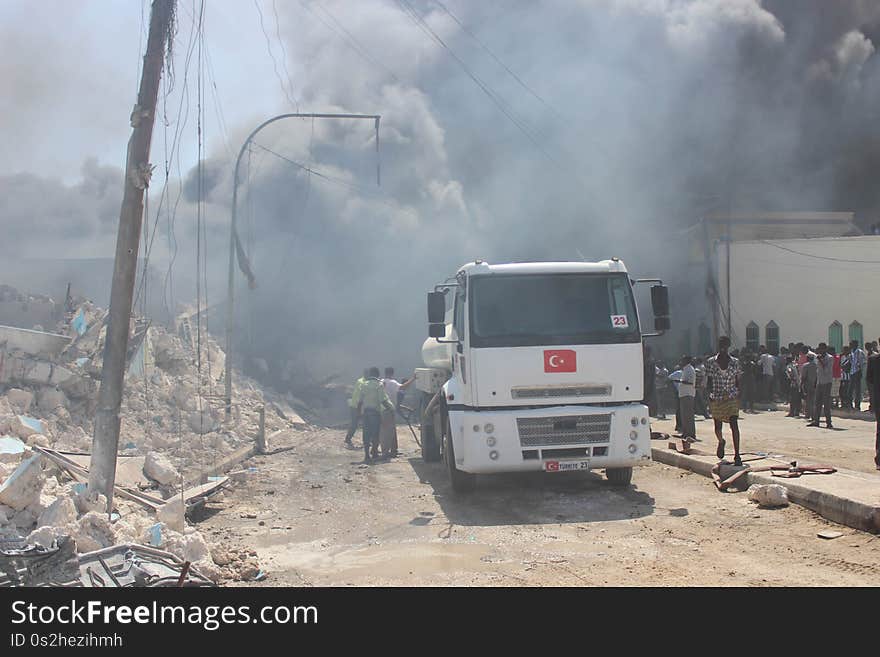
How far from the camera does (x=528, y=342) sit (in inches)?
313

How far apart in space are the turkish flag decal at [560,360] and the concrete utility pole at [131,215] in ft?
12.5

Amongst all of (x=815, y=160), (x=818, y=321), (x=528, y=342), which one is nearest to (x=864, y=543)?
(x=528, y=342)

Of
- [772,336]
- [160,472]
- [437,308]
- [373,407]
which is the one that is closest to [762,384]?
[772,336]

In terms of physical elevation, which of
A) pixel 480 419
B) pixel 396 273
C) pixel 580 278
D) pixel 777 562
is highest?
pixel 396 273

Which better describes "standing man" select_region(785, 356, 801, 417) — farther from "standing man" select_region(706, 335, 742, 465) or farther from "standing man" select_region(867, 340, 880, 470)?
"standing man" select_region(706, 335, 742, 465)

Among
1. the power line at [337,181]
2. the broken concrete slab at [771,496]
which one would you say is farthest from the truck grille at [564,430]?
the power line at [337,181]

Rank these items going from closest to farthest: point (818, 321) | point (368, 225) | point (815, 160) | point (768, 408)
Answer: point (768, 408), point (818, 321), point (368, 225), point (815, 160)

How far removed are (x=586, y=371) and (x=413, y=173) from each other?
22711 mm

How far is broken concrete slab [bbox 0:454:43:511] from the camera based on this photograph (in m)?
5.73

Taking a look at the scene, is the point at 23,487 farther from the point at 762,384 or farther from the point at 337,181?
the point at 337,181

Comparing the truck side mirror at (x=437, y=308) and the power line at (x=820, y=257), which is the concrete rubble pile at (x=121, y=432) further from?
the power line at (x=820, y=257)

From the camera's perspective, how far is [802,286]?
→ 24.9m

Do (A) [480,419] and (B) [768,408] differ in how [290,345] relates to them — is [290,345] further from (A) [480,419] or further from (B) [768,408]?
(A) [480,419]
